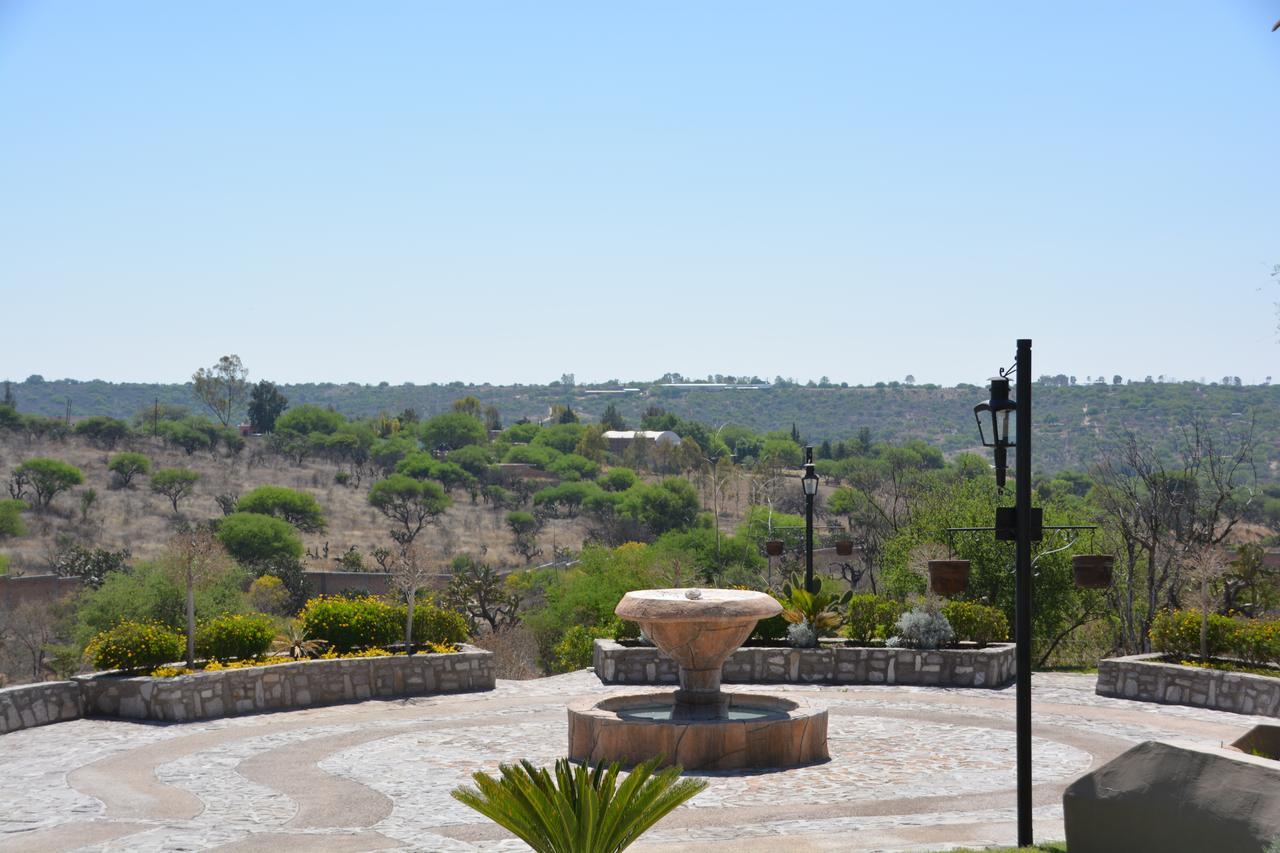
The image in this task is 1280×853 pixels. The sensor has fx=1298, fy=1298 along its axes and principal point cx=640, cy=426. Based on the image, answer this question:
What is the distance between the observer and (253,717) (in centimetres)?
1703

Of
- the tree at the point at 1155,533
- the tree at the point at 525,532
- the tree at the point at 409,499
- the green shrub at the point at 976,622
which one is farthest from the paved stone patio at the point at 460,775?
the tree at the point at 409,499

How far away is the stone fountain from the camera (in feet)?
45.0

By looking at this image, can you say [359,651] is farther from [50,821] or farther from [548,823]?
[548,823]

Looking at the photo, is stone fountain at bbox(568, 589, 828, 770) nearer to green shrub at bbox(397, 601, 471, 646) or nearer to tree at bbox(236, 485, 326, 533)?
green shrub at bbox(397, 601, 471, 646)

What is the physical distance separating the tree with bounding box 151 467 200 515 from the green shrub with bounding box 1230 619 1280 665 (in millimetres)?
59790

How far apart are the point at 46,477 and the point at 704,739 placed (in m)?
60.9

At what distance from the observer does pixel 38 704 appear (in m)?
16.3

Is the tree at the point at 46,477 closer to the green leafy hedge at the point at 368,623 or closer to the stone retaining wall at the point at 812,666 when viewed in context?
the green leafy hedge at the point at 368,623

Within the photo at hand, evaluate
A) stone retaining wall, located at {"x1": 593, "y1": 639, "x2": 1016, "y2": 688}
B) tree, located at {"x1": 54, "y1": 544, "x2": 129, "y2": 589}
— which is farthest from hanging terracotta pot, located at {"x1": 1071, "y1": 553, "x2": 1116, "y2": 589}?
tree, located at {"x1": 54, "y1": 544, "x2": 129, "y2": 589}

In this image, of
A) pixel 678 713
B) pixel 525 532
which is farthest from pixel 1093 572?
pixel 525 532

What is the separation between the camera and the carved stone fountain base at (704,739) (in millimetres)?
13703

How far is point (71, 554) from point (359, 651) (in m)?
38.3

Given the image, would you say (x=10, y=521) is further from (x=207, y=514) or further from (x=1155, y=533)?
(x=1155, y=533)

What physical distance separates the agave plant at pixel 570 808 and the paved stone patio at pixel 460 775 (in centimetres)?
304
